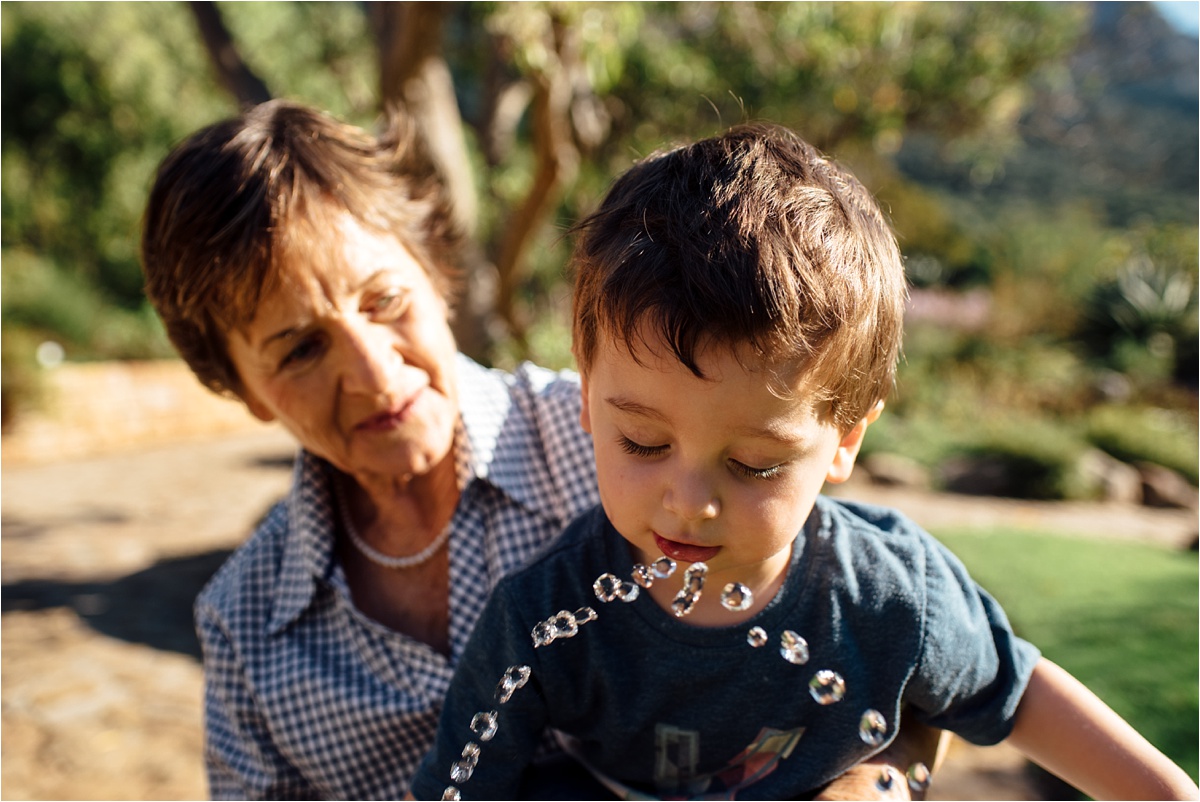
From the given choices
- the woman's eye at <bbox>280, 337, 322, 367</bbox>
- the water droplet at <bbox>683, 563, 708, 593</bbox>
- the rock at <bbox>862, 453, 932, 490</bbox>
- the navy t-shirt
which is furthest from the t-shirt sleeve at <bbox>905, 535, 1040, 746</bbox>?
the rock at <bbox>862, 453, 932, 490</bbox>

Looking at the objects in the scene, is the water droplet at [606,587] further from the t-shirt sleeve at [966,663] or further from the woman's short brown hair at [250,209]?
the woman's short brown hair at [250,209]

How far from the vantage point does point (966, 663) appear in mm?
1304

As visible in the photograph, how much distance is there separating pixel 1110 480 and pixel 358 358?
23.8 ft

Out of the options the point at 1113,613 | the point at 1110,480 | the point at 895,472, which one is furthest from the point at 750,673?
the point at 1110,480

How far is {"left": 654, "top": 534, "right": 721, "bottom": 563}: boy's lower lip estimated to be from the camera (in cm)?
120

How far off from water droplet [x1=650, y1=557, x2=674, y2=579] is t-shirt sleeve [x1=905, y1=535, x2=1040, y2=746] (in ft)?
1.18

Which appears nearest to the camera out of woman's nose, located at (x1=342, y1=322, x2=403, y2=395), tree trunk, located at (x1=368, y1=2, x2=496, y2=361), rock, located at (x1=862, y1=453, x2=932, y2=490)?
woman's nose, located at (x1=342, y1=322, x2=403, y2=395)

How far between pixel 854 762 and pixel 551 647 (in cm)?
47

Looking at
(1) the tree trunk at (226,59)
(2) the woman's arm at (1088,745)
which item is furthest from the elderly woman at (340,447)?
(1) the tree trunk at (226,59)

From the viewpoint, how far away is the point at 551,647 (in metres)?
1.36

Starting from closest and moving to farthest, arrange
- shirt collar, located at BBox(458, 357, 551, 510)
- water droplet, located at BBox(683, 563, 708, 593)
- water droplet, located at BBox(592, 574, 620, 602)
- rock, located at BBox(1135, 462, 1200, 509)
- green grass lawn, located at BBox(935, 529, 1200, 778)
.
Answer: water droplet, located at BBox(683, 563, 708, 593) < water droplet, located at BBox(592, 574, 620, 602) < shirt collar, located at BBox(458, 357, 551, 510) < green grass lawn, located at BBox(935, 529, 1200, 778) < rock, located at BBox(1135, 462, 1200, 509)

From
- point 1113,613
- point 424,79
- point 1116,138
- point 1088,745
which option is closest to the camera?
point 1088,745

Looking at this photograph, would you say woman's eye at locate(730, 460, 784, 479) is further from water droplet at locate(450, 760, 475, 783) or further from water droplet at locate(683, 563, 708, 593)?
water droplet at locate(450, 760, 475, 783)

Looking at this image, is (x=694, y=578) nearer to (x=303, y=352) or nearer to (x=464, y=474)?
(x=464, y=474)
